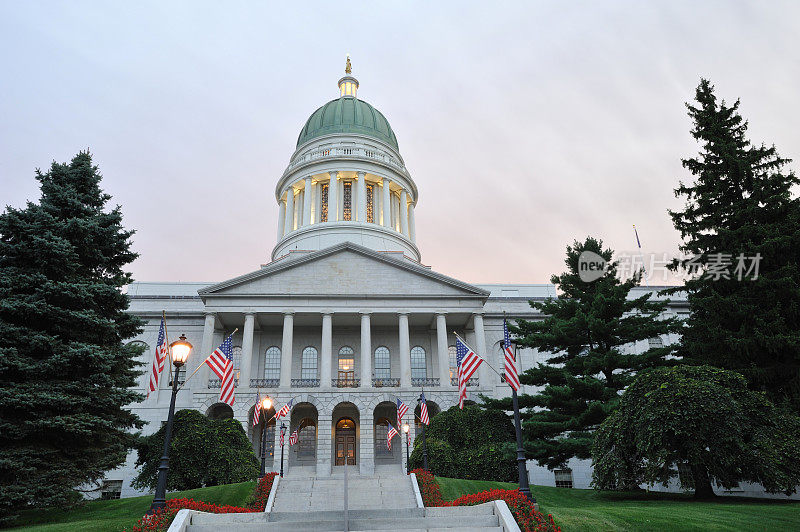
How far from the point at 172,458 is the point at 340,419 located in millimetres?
15570

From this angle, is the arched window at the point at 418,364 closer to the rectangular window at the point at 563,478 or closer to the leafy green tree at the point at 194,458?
the rectangular window at the point at 563,478

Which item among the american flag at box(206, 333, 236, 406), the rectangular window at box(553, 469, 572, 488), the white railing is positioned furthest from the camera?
the white railing

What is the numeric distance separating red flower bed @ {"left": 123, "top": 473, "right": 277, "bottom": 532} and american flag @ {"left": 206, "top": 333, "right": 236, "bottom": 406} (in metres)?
3.49

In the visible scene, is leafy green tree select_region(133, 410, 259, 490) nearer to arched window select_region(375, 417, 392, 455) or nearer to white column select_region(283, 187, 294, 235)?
arched window select_region(375, 417, 392, 455)

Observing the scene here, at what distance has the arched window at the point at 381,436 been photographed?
36.2 meters

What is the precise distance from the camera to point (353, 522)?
41.7 feet

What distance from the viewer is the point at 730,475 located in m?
17.3

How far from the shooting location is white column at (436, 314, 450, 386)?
34750 millimetres

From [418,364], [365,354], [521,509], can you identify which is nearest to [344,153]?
[418,364]

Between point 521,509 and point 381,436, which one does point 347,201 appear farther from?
point 521,509

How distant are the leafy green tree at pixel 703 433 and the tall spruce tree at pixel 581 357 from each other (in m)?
2.80

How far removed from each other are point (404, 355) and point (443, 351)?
8.41 feet

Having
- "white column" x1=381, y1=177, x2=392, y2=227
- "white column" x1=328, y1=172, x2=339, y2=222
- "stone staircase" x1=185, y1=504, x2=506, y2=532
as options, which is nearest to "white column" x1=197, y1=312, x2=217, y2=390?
"white column" x1=328, y1=172, x2=339, y2=222

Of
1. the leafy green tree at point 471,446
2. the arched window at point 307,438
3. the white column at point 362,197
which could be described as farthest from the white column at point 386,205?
the leafy green tree at point 471,446
